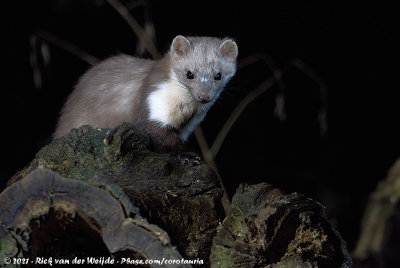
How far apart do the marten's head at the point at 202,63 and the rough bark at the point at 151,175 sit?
0.72 meters

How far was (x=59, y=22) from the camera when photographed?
12.9 feet

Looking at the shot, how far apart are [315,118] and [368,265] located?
1.28 m

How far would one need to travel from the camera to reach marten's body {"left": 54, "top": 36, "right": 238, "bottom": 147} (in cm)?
289

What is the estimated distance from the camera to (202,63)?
10.1 ft

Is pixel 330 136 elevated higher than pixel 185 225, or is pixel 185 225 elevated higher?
pixel 185 225

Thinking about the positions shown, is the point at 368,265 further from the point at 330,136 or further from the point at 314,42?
the point at 314,42

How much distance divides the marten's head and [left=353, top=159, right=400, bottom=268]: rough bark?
1.19 meters

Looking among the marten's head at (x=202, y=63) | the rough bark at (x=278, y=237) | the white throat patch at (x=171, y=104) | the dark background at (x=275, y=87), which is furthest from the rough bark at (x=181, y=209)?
the dark background at (x=275, y=87)

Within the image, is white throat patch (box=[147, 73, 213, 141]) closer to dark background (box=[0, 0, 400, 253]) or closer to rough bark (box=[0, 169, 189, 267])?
dark background (box=[0, 0, 400, 253])

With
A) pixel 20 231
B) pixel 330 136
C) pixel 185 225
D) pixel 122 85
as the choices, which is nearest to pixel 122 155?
pixel 185 225

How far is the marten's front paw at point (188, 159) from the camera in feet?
7.55

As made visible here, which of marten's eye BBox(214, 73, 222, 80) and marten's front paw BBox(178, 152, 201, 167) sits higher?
marten's eye BBox(214, 73, 222, 80)

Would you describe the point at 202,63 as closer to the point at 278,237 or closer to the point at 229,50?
the point at 229,50

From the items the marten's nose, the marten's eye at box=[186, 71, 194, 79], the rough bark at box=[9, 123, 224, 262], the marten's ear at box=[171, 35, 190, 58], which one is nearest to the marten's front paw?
the rough bark at box=[9, 123, 224, 262]
